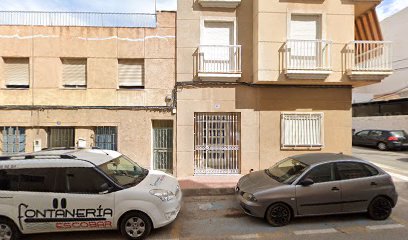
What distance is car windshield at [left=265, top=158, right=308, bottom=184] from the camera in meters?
5.34

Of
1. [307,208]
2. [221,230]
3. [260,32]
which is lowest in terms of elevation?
[221,230]

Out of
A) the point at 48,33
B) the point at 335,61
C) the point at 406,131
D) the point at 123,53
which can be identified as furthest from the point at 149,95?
the point at 406,131

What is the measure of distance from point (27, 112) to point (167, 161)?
498 cm

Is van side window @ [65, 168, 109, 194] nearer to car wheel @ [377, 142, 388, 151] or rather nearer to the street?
the street

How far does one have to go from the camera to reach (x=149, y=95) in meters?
8.68

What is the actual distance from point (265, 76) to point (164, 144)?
166 inches

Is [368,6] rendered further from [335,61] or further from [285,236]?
[285,236]

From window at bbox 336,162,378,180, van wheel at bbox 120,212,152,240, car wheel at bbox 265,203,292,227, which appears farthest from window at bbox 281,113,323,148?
van wheel at bbox 120,212,152,240

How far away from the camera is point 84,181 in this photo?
458 cm

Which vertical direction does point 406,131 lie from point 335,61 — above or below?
below

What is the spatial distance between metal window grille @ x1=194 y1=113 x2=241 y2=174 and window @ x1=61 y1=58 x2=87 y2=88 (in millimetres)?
4262

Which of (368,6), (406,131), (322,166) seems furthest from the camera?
(406,131)

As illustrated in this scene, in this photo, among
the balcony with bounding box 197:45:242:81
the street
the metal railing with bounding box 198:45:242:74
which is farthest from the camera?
the metal railing with bounding box 198:45:242:74

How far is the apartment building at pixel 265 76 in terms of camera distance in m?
8.17
